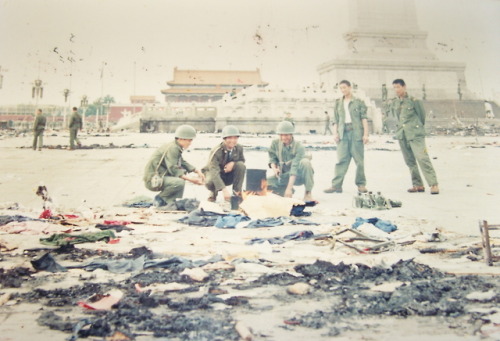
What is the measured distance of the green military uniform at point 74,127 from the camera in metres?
4.41

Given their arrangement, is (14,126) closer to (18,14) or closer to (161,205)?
(18,14)

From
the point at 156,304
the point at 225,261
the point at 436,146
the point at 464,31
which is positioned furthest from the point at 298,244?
the point at 436,146

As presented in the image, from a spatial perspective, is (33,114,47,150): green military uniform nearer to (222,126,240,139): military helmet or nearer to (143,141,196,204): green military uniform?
(143,141,196,204): green military uniform

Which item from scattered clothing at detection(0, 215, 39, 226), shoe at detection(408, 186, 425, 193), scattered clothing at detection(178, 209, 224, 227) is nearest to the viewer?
scattered clothing at detection(0, 215, 39, 226)

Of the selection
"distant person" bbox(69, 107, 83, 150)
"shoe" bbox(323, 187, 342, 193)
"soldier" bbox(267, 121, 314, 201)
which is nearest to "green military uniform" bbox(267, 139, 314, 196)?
"soldier" bbox(267, 121, 314, 201)

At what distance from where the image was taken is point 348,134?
4656 millimetres

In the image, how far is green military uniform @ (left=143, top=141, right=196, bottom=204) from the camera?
391 cm

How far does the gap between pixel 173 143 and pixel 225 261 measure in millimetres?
2014

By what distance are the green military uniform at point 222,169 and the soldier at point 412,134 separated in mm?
1788

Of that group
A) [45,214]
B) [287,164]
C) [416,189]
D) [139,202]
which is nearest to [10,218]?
[45,214]

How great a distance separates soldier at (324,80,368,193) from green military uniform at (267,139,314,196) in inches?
14.5

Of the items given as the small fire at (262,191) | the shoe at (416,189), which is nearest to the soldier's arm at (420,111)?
the shoe at (416,189)

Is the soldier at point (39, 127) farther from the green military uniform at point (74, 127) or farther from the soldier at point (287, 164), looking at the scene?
the soldier at point (287, 164)

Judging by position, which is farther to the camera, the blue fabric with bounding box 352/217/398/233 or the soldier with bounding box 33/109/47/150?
the soldier with bounding box 33/109/47/150
